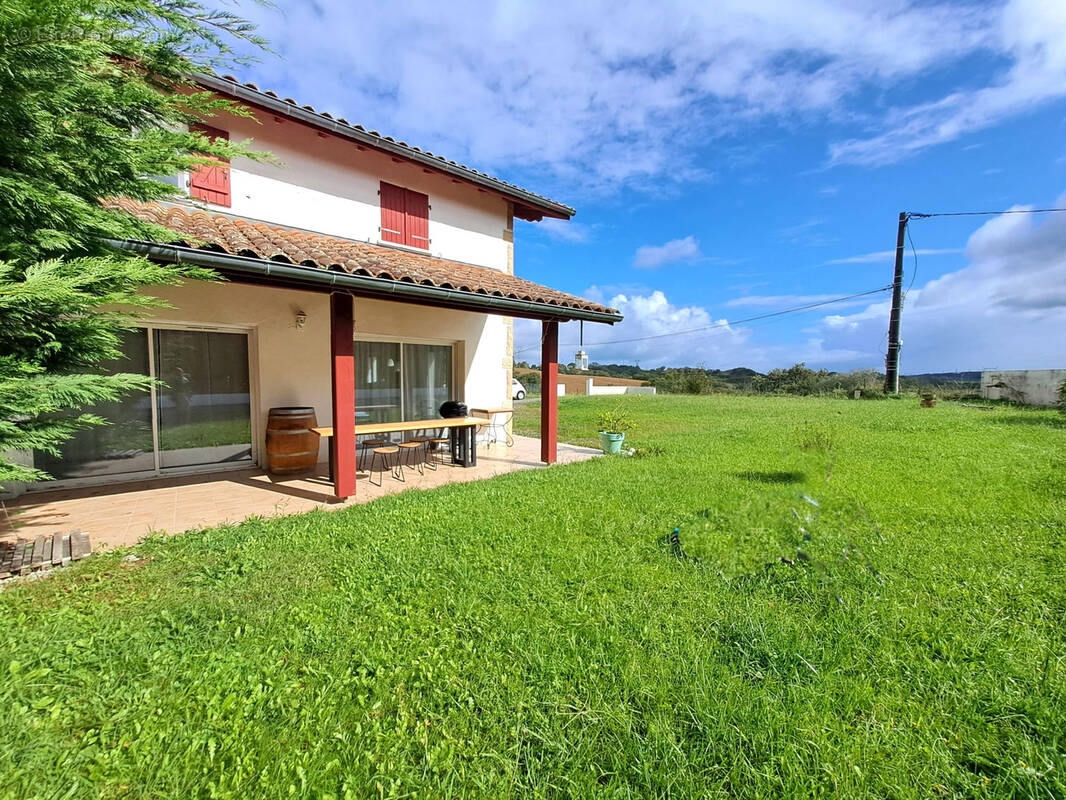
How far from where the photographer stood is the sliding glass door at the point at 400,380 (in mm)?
9039

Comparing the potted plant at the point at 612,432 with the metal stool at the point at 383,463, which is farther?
the potted plant at the point at 612,432

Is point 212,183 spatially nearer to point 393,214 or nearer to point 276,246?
point 393,214

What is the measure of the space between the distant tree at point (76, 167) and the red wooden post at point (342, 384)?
6.47 ft

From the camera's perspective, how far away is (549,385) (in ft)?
28.0

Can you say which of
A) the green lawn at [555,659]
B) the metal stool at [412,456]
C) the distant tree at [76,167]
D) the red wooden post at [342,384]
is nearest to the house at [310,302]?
the red wooden post at [342,384]

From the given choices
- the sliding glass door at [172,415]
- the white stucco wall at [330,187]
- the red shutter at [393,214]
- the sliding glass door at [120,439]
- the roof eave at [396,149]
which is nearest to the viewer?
the sliding glass door at [120,439]

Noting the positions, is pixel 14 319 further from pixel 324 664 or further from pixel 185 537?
pixel 324 664

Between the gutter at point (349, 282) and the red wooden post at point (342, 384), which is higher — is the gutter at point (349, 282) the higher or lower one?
the higher one

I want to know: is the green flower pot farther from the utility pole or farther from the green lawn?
the utility pole

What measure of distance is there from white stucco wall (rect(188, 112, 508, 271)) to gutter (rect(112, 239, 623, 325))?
10.3 ft

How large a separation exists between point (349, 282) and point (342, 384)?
4.49 feet

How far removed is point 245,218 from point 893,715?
32.1 ft

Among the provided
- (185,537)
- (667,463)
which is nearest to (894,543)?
(667,463)

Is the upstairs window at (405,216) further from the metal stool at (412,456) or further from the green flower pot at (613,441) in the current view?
the green flower pot at (613,441)
